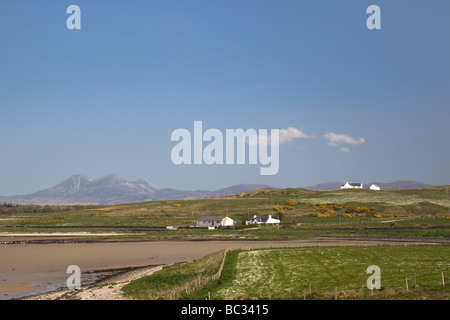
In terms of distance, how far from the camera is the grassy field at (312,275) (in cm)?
3497

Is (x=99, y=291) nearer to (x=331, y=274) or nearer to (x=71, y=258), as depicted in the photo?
(x=331, y=274)

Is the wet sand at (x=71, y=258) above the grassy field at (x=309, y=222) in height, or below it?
above

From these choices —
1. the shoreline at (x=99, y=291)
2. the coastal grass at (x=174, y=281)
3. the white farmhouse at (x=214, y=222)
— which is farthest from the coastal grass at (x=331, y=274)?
the white farmhouse at (x=214, y=222)

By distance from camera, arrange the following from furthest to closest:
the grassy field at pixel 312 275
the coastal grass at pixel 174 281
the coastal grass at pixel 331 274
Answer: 1. the coastal grass at pixel 174 281
2. the grassy field at pixel 312 275
3. the coastal grass at pixel 331 274

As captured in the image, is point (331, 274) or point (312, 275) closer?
point (331, 274)

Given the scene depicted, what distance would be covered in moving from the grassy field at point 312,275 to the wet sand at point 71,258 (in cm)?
1127

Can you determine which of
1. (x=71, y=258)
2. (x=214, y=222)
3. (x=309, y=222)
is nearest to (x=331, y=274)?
(x=71, y=258)

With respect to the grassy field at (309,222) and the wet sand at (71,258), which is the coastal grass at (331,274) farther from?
the grassy field at (309,222)

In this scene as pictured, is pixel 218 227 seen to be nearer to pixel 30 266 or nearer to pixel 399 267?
pixel 30 266

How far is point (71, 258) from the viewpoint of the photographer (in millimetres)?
72625

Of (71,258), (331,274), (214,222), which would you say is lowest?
(214,222)

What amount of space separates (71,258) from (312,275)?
146 feet

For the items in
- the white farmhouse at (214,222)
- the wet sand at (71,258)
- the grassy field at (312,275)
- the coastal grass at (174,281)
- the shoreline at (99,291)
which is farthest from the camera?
the white farmhouse at (214,222)
